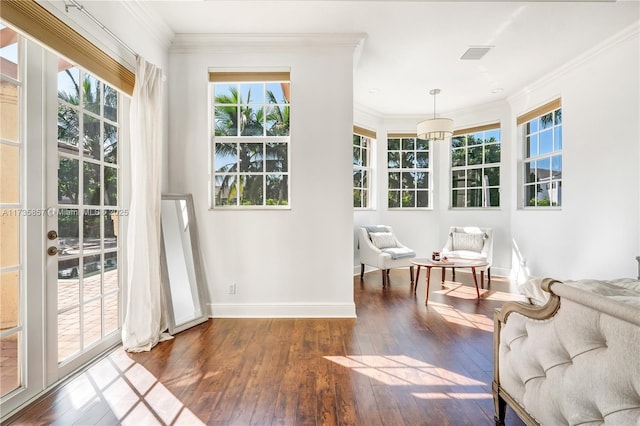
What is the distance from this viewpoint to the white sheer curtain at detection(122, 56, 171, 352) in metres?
2.55

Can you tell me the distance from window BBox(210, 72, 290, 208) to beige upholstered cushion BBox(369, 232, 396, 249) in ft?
7.15

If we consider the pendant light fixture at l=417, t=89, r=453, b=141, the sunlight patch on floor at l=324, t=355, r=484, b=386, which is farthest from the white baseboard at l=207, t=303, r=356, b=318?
the pendant light fixture at l=417, t=89, r=453, b=141

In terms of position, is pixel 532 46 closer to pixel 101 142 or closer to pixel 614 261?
pixel 614 261

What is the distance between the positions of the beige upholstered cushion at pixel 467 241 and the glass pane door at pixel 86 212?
4.79 m

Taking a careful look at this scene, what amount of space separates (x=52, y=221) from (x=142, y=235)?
26.2 inches

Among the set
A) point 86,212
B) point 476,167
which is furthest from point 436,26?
point 86,212

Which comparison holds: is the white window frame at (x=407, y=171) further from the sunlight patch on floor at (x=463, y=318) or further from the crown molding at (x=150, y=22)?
the crown molding at (x=150, y=22)

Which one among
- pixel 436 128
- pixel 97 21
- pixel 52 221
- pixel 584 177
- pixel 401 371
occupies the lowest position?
pixel 401 371

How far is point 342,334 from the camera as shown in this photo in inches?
112

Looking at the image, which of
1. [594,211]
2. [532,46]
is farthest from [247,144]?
[594,211]

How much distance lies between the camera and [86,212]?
2.29 meters

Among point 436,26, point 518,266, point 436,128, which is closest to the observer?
point 436,26

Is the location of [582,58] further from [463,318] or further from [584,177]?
[463,318]

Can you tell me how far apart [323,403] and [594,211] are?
12.5 feet
